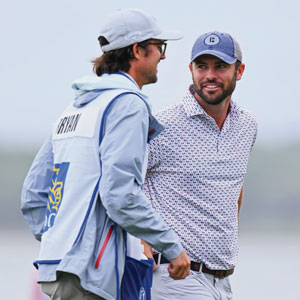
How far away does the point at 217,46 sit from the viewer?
17.3ft

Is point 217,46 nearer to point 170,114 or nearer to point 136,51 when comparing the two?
point 170,114

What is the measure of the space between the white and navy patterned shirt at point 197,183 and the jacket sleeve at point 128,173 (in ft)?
2.64

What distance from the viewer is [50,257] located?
427 centimetres

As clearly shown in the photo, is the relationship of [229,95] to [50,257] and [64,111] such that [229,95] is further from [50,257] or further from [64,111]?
[50,257]

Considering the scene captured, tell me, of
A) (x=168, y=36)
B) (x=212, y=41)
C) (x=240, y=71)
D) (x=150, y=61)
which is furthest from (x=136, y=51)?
(x=240, y=71)

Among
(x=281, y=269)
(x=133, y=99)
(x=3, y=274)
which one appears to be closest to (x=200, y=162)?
(x=133, y=99)

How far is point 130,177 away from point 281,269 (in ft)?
31.5

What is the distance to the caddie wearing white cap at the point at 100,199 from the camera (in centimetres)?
416

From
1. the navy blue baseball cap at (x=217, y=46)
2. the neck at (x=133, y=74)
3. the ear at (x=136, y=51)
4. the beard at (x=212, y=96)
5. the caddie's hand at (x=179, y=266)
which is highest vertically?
the navy blue baseball cap at (x=217, y=46)

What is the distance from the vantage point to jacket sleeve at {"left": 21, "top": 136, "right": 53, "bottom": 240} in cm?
463

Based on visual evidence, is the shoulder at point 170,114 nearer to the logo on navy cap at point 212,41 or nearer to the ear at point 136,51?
the logo on navy cap at point 212,41

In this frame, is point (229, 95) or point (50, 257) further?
point (229, 95)

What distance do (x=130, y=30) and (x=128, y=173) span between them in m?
0.71

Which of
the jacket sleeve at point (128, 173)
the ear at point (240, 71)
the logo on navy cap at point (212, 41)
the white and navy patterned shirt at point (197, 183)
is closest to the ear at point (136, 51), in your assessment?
the jacket sleeve at point (128, 173)
